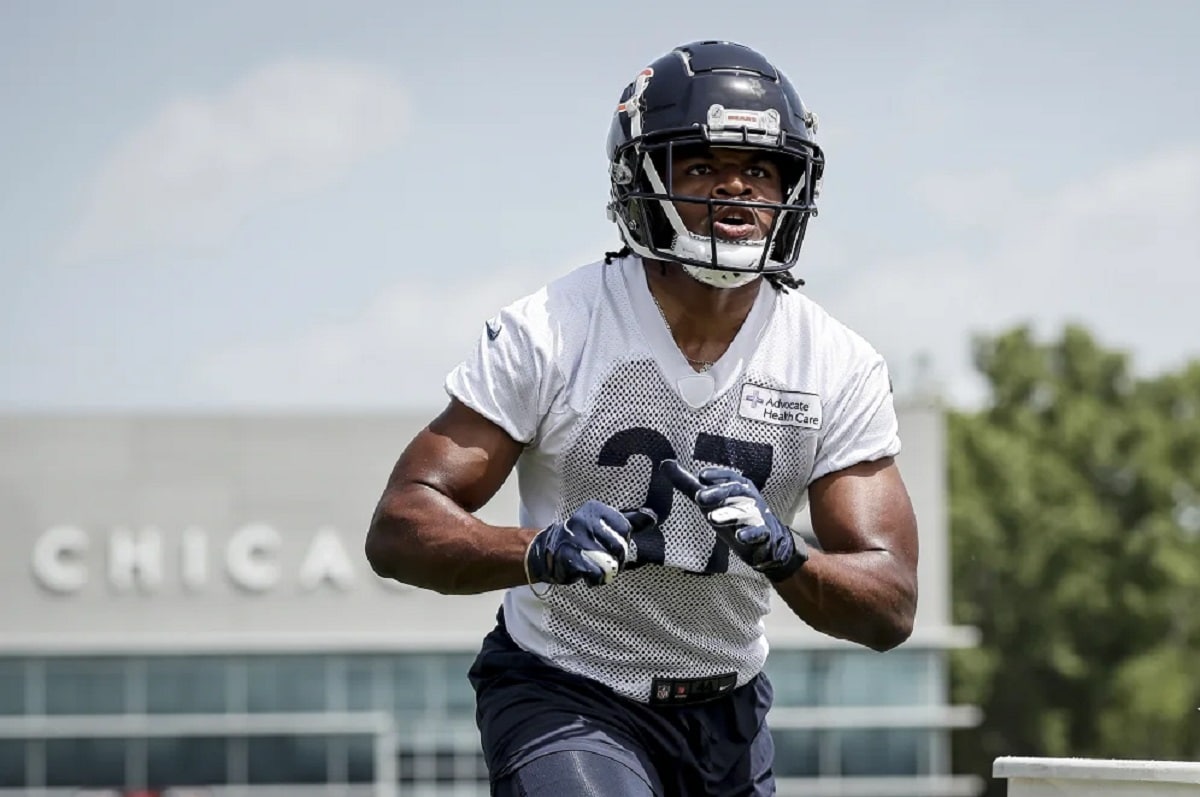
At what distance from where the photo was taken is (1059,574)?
2304 inches

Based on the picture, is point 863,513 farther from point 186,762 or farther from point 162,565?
point 162,565

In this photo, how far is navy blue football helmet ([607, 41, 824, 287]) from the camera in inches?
217

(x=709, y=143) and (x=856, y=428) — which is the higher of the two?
(x=709, y=143)

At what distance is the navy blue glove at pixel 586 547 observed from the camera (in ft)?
16.2

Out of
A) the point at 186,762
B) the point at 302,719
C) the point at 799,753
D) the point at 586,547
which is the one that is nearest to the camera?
the point at 586,547

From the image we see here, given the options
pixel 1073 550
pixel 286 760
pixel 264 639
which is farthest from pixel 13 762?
pixel 1073 550

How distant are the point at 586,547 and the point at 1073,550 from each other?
54.4 meters

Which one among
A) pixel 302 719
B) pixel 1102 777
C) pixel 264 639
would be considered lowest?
pixel 302 719

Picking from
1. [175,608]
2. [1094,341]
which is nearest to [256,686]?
[175,608]

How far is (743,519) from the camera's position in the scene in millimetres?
5008

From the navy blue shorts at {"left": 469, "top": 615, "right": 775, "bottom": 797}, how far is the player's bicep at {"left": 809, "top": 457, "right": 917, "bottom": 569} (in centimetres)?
46

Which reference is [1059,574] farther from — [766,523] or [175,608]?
[766,523]

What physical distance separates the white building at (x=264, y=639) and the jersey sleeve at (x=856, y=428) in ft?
125

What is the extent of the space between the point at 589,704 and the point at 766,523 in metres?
0.71
